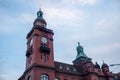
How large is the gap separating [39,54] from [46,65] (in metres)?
3.48

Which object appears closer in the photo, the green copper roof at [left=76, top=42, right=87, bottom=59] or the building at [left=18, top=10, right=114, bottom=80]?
the building at [left=18, top=10, right=114, bottom=80]

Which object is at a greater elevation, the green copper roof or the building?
A: the green copper roof

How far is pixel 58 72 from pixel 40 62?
23.9ft

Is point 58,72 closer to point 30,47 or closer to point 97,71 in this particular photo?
point 30,47

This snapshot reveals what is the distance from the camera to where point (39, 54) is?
176 feet

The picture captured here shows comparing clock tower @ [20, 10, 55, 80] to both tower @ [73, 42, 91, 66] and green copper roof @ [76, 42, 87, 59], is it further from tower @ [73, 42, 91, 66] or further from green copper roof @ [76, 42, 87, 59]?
green copper roof @ [76, 42, 87, 59]

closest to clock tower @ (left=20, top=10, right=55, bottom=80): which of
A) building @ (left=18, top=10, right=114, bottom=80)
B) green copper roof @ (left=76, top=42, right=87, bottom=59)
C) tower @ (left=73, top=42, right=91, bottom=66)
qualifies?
building @ (left=18, top=10, right=114, bottom=80)

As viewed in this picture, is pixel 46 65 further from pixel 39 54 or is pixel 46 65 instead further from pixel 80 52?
pixel 80 52

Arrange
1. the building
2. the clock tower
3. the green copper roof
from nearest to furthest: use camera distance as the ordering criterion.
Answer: the clock tower, the building, the green copper roof

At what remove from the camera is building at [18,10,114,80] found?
52000mm

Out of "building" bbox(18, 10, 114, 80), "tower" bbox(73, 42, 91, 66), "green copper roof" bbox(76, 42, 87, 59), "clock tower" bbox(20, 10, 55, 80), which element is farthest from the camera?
"green copper roof" bbox(76, 42, 87, 59)

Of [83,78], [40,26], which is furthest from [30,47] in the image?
[83,78]

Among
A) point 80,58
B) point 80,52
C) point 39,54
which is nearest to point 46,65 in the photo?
point 39,54

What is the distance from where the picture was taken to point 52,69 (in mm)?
53375
